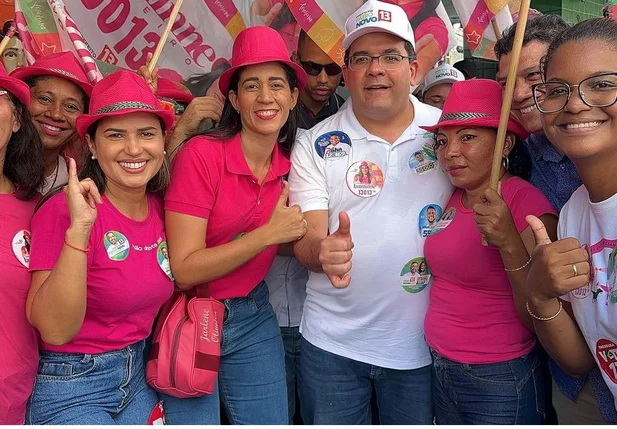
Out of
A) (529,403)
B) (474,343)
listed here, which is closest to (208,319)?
(474,343)

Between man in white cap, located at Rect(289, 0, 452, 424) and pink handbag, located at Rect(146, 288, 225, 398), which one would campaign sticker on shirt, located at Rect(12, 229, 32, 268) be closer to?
pink handbag, located at Rect(146, 288, 225, 398)

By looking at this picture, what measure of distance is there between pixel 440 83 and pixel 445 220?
7.25 ft

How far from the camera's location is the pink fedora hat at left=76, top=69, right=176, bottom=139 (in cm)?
233

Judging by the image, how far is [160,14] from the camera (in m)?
3.80

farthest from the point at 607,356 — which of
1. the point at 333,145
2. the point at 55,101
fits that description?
the point at 55,101

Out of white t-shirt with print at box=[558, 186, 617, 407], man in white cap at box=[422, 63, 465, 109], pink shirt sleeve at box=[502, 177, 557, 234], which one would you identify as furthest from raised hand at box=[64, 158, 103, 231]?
man in white cap at box=[422, 63, 465, 109]

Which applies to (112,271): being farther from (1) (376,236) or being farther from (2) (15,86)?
(1) (376,236)

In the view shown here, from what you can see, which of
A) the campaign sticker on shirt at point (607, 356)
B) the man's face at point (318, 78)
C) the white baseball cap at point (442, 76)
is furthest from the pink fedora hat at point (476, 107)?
the white baseball cap at point (442, 76)

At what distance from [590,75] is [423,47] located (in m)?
1.82

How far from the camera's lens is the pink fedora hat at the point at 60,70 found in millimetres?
2734

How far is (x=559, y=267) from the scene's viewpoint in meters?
1.86

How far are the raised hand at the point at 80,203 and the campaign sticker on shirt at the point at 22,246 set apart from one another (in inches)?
12.7

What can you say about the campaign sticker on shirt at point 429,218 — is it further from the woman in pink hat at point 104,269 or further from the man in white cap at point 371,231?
the woman in pink hat at point 104,269

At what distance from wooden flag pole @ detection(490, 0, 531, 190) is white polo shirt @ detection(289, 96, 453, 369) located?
1.33ft
